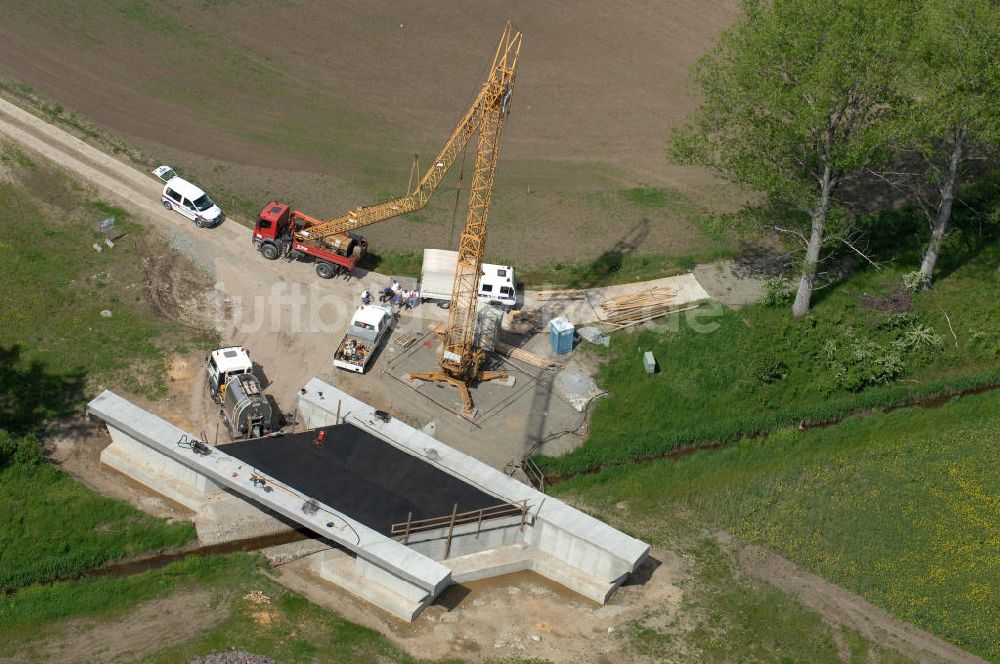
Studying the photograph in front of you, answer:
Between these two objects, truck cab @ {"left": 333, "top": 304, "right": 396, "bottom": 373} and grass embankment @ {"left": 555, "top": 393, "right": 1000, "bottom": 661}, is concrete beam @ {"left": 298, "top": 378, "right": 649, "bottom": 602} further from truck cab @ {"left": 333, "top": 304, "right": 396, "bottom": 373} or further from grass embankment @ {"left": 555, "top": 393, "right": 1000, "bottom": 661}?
truck cab @ {"left": 333, "top": 304, "right": 396, "bottom": 373}


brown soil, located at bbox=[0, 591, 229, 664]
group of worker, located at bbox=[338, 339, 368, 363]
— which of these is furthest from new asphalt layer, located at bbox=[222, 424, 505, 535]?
brown soil, located at bbox=[0, 591, 229, 664]

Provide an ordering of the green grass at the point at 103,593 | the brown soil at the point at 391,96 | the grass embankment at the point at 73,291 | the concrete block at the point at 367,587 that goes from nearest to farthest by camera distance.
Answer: the green grass at the point at 103,593
the concrete block at the point at 367,587
the grass embankment at the point at 73,291
the brown soil at the point at 391,96

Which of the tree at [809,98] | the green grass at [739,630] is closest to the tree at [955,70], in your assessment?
the tree at [809,98]

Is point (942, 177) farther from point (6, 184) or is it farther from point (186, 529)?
point (6, 184)

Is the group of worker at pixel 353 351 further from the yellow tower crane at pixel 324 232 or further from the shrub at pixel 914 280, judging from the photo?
the shrub at pixel 914 280

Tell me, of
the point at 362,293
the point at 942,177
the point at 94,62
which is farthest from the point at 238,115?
the point at 942,177

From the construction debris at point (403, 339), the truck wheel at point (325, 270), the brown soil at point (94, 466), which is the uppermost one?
the truck wheel at point (325, 270)

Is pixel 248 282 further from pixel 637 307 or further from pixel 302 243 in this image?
pixel 637 307
